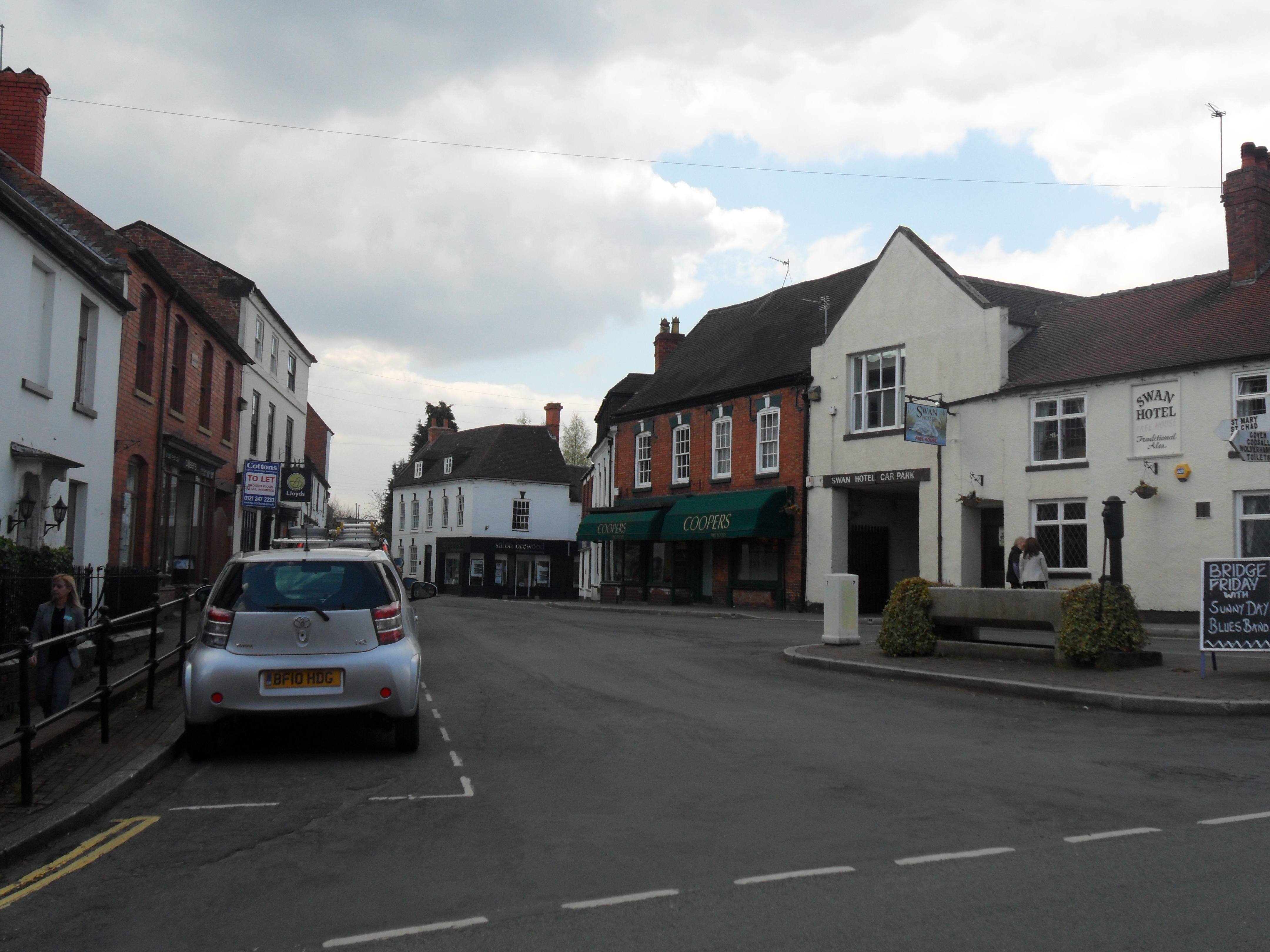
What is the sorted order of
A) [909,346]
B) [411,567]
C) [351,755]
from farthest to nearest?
[411,567] < [909,346] < [351,755]

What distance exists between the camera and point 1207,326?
72.3 ft

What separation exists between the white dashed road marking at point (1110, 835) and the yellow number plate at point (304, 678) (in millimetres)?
5149

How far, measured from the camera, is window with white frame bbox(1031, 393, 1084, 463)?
76.9 feet

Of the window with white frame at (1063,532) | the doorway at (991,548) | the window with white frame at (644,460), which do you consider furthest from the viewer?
the window with white frame at (644,460)

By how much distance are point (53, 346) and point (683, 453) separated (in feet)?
72.3

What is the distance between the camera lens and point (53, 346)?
624 inches

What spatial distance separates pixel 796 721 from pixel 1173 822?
4239 mm

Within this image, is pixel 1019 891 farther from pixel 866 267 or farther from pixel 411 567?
pixel 411 567

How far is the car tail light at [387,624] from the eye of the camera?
8680mm

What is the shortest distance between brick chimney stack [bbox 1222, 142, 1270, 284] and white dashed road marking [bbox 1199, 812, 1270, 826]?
19.1 meters

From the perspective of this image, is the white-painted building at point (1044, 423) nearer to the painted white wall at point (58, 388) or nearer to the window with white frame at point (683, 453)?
the window with white frame at point (683, 453)

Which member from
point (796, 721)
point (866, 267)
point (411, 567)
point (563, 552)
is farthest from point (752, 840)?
point (411, 567)

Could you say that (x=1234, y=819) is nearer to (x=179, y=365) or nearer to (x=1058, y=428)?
(x=1058, y=428)

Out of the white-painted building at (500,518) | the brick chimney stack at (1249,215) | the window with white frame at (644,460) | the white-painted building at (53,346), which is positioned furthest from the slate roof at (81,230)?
the white-painted building at (500,518)
